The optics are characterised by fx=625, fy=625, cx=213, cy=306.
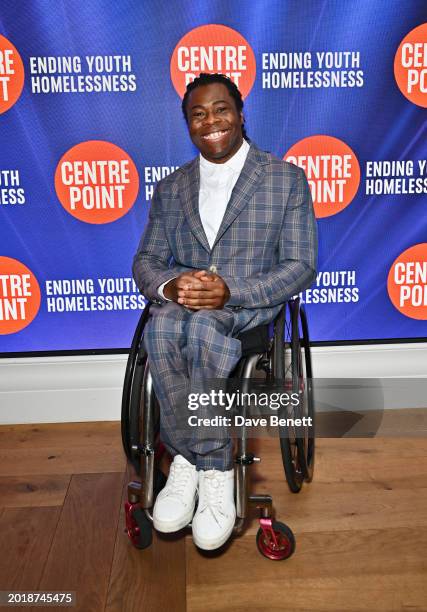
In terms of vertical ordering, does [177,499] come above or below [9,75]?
below

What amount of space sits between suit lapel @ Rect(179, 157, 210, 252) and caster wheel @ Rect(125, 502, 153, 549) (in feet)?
2.55

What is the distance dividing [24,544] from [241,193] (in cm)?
119

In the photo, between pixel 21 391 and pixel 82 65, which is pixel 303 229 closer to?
pixel 82 65

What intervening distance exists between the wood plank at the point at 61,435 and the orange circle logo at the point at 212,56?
4.49ft

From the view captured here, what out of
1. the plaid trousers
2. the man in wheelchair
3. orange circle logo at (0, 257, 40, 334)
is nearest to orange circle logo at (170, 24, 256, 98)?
the man in wheelchair

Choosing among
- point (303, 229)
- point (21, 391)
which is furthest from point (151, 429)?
point (21, 391)

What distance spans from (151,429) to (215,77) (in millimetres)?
1050

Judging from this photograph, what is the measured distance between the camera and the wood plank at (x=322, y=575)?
152cm

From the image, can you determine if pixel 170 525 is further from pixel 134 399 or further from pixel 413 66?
pixel 413 66

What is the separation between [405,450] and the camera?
234cm

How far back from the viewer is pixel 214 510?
62.9 inches

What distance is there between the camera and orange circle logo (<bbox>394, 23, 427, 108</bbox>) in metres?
2.38

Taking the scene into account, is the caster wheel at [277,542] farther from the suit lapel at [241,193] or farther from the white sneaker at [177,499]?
the suit lapel at [241,193]

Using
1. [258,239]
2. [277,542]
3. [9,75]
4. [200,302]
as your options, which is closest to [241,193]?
[258,239]
